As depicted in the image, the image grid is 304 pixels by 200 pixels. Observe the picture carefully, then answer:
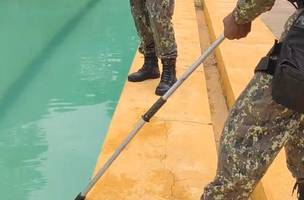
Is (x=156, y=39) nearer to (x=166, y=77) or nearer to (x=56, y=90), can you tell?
(x=166, y=77)

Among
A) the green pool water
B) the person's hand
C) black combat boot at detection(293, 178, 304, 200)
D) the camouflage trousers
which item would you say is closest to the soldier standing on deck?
the camouflage trousers

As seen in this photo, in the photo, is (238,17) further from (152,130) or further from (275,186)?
(152,130)

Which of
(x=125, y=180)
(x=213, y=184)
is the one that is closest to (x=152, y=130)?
(x=125, y=180)

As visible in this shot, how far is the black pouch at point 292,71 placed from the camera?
1.37m

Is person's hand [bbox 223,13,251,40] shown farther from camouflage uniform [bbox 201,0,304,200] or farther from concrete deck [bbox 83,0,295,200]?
concrete deck [bbox 83,0,295,200]

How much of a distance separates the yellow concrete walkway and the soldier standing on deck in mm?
91

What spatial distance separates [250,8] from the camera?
1551 mm

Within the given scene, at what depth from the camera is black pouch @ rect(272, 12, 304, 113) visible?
1.37 m

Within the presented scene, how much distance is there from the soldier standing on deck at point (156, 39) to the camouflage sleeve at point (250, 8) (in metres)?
1.56

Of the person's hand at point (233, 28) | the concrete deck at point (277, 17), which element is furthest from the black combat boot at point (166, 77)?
the concrete deck at point (277, 17)

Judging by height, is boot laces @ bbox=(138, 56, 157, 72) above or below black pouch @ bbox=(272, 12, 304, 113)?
below

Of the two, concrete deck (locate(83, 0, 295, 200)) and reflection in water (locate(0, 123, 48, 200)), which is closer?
concrete deck (locate(83, 0, 295, 200))

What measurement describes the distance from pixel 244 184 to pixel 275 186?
0.60 meters

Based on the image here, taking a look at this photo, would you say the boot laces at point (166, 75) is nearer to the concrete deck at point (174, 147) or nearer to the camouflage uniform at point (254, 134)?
the concrete deck at point (174, 147)
